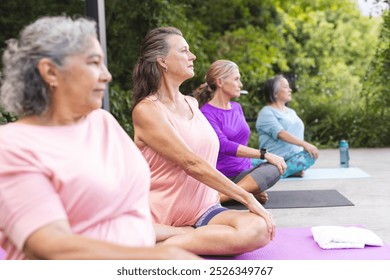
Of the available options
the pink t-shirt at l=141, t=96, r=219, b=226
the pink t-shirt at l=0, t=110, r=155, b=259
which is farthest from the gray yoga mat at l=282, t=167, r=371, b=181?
the pink t-shirt at l=0, t=110, r=155, b=259

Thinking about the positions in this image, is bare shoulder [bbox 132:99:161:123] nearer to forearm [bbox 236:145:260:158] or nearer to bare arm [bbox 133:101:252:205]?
bare arm [bbox 133:101:252:205]

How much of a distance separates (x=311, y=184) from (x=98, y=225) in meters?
4.37

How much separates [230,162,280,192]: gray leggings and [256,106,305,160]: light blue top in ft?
4.32

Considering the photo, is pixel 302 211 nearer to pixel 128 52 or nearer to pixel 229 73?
pixel 229 73

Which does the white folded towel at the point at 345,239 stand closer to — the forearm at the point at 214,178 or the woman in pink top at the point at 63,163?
the forearm at the point at 214,178

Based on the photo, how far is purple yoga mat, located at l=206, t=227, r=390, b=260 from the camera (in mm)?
2727

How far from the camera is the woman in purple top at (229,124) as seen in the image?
161 inches

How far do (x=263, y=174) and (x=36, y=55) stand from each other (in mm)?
3054

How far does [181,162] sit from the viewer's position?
2348mm

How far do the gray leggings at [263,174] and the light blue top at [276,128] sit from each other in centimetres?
132

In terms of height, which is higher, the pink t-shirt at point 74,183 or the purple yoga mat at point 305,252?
the pink t-shirt at point 74,183

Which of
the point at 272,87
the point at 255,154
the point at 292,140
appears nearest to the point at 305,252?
the point at 255,154

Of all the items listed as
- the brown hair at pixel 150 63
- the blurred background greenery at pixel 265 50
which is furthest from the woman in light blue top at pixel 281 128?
the brown hair at pixel 150 63
